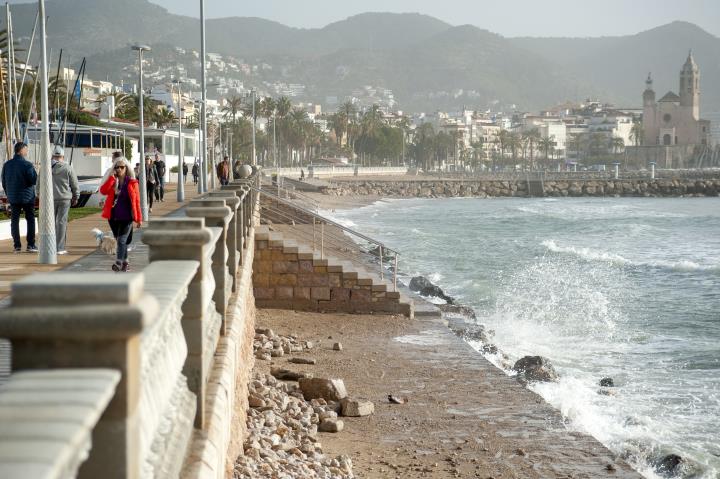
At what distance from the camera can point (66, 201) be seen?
15148 mm

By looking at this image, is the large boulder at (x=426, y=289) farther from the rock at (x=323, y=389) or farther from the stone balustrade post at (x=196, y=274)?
the stone balustrade post at (x=196, y=274)

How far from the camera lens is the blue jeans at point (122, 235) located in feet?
40.3

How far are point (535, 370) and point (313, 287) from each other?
5.19 m

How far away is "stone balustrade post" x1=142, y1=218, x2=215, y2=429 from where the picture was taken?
14.6ft

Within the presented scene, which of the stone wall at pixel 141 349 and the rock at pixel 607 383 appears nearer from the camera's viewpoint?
the stone wall at pixel 141 349

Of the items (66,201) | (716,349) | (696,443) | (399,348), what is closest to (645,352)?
(716,349)

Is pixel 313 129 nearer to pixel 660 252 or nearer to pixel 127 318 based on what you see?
pixel 660 252

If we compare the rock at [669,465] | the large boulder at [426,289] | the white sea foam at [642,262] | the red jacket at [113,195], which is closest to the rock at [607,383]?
the rock at [669,465]

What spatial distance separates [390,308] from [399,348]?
9.95 feet

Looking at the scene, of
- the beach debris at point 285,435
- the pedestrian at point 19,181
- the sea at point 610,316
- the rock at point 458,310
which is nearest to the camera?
the beach debris at point 285,435

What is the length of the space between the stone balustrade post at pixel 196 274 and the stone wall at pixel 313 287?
1425cm

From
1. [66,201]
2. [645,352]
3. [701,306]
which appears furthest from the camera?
[701,306]

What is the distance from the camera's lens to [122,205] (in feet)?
41.5

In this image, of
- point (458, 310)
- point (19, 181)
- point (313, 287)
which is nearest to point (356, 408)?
point (19, 181)
